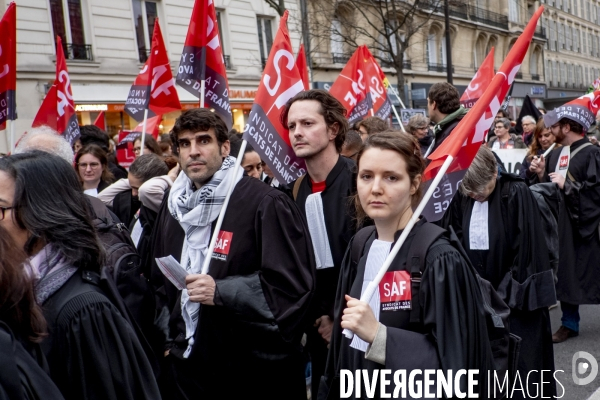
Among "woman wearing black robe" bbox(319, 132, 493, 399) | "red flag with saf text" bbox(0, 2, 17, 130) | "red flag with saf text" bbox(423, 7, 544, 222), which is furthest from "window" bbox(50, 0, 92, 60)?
"woman wearing black robe" bbox(319, 132, 493, 399)

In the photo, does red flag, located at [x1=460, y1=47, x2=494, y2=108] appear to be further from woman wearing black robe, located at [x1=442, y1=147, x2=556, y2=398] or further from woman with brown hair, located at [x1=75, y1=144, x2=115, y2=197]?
woman with brown hair, located at [x1=75, y1=144, x2=115, y2=197]

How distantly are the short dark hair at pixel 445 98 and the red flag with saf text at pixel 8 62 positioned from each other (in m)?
3.87

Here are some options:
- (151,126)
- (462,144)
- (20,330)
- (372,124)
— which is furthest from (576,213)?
(151,126)

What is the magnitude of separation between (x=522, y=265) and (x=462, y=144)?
1545 millimetres

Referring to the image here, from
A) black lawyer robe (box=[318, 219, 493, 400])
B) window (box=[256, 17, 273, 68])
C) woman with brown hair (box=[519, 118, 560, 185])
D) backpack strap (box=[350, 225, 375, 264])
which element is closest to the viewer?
black lawyer robe (box=[318, 219, 493, 400])

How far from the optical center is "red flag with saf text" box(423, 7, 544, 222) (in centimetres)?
297

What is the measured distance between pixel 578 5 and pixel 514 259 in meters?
65.1

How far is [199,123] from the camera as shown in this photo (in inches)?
140

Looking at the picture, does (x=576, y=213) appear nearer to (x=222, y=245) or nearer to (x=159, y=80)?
(x=222, y=245)

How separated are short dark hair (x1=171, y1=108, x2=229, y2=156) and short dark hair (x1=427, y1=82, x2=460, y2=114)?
9.39 ft

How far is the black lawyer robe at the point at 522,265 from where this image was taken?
4129 millimetres

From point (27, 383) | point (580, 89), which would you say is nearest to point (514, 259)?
point (27, 383)

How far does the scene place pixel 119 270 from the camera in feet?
10.4

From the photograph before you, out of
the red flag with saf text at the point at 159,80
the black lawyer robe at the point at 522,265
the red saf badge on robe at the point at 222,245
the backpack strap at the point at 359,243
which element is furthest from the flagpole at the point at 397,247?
the red flag with saf text at the point at 159,80
